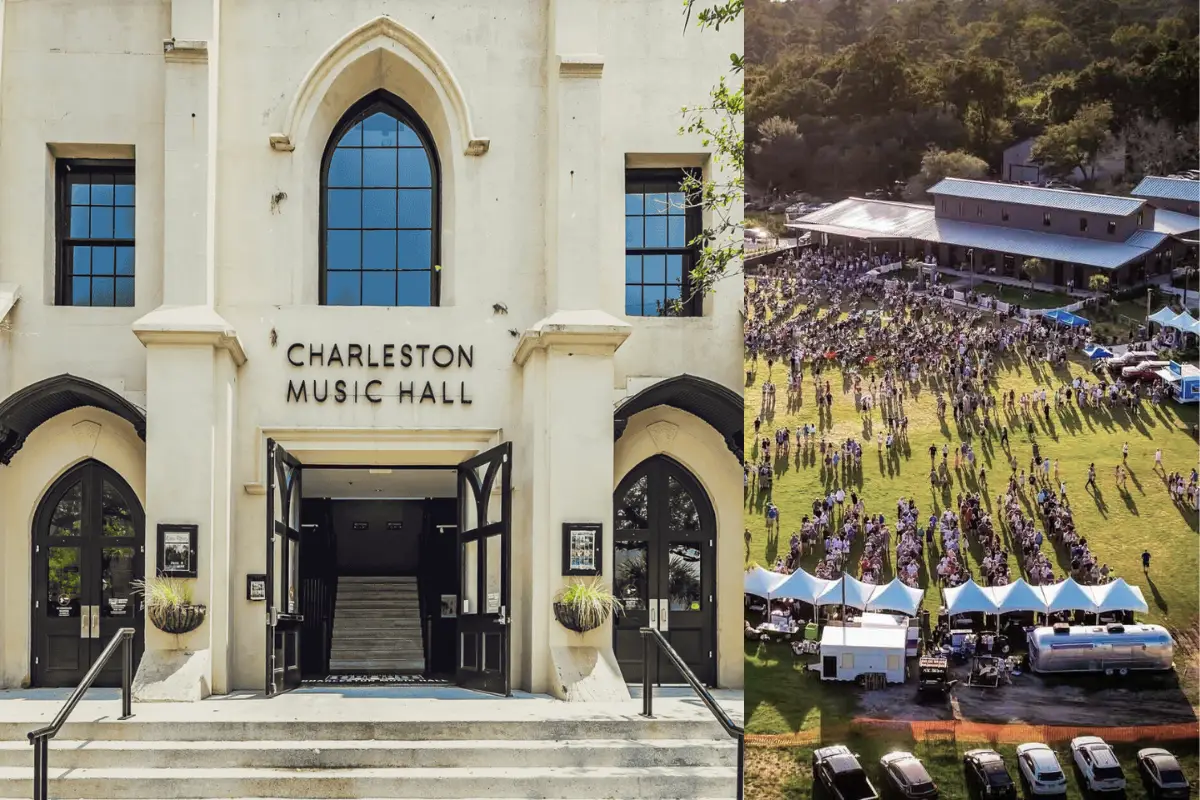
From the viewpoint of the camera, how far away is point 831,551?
5.98 meters

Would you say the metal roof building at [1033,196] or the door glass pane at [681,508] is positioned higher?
the metal roof building at [1033,196]

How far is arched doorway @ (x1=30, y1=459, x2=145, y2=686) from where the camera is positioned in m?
13.2

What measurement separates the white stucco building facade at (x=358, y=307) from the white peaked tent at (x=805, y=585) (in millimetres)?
6084

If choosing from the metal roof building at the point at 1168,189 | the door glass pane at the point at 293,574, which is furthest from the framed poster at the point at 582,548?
the metal roof building at the point at 1168,189

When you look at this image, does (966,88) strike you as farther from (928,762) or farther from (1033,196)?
(928,762)

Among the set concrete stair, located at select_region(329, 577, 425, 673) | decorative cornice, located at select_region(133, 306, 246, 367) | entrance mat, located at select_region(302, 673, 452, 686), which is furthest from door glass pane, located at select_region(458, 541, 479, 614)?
concrete stair, located at select_region(329, 577, 425, 673)

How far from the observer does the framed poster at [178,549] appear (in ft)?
39.7

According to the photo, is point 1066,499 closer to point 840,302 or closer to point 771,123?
point 840,302

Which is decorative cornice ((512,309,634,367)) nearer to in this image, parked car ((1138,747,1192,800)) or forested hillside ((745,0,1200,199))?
forested hillside ((745,0,1200,199))

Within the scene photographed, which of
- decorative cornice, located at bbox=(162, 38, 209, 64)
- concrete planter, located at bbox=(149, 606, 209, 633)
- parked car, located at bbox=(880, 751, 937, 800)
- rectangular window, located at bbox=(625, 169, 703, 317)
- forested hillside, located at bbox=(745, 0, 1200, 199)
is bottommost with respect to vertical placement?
parked car, located at bbox=(880, 751, 937, 800)

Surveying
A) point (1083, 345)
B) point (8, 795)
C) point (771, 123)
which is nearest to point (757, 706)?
point (1083, 345)

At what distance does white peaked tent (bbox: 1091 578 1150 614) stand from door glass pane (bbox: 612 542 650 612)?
7.80m

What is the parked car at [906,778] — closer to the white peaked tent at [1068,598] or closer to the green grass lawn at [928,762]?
the green grass lawn at [928,762]

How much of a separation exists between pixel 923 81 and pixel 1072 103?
Answer: 61cm
